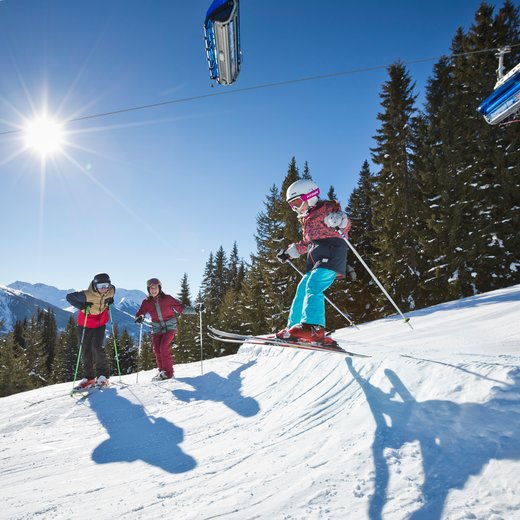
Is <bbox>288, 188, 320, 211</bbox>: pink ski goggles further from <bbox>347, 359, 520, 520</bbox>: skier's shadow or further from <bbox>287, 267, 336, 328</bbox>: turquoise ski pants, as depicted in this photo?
<bbox>347, 359, 520, 520</bbox>: skier's shadow

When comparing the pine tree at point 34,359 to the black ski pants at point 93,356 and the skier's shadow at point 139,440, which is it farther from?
the skier's shadow at point 139,440

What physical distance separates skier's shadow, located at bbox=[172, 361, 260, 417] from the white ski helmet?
260 centimetres

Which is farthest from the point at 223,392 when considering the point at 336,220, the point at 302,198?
the point at 302,198

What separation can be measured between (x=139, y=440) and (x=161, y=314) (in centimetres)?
365

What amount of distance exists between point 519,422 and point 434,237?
17.8 meters

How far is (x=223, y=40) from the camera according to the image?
4926 mm

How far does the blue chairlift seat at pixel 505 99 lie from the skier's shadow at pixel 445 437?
4775 millimetres

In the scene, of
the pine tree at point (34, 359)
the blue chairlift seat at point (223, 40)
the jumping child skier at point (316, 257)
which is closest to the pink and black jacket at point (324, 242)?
the jumping child skier at point (316, 257)

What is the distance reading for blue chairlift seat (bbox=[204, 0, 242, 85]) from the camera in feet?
15.2

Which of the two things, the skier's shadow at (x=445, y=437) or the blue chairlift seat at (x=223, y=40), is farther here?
the blue chairlift seat at (x=223, y=40)

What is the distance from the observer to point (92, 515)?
166 cm

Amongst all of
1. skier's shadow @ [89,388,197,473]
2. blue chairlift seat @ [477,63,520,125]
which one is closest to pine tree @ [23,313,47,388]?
skier's shadow @ [89,388,197,473]

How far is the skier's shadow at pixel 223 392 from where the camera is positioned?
326cm

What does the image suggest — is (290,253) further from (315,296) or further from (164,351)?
(164,351)
